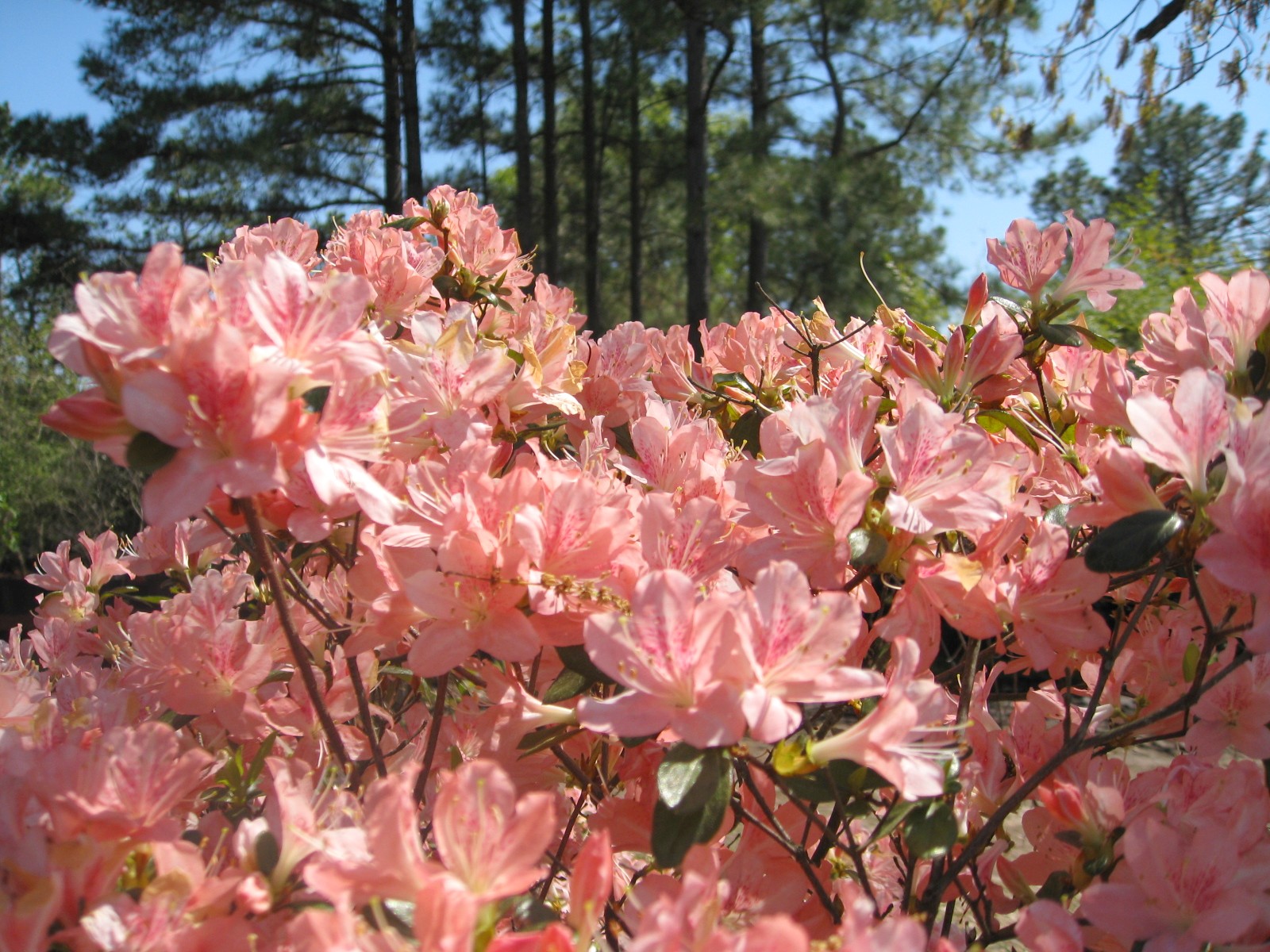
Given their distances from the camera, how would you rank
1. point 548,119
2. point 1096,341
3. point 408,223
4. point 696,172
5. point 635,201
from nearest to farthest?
point 1096,341
point 408,223
point 696,172
point 548,119
point 635,201

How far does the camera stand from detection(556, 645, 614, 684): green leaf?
941mm

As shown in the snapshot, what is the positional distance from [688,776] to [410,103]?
10293 mm

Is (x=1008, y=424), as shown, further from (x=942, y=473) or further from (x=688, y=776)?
(x=688, y=776)

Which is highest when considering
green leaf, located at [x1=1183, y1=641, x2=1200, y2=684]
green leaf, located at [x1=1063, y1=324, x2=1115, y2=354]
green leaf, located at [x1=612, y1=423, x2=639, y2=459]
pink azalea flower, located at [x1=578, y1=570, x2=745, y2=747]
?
green leaf, located at [x1=1063, y1=324, x2=1115, y2=354]

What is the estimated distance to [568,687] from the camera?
0.99m

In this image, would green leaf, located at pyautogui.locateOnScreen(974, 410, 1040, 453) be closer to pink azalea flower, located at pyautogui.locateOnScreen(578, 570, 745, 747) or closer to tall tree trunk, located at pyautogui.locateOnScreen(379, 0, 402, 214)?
pink azalea flower, located at pyautogui.locateOnScreen(578, 570, 745, 747)

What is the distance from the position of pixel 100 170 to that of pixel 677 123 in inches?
343

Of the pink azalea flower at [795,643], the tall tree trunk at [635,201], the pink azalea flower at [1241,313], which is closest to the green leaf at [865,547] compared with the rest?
the pink azalea flower at [795,643]

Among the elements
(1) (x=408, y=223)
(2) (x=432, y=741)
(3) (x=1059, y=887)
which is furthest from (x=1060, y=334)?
(1) (x=408, y=223)

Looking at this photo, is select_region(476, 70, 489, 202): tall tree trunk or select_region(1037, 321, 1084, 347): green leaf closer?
select_region(1037, 321, 1084, 347): green leaf

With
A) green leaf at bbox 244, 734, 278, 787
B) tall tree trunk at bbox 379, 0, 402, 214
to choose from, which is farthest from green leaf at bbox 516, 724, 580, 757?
tall tree trunk at bbox 379, 0, 402, 214

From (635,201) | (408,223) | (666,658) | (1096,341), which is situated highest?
(635,201)

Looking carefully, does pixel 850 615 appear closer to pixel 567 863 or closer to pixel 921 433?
pixel 921 433

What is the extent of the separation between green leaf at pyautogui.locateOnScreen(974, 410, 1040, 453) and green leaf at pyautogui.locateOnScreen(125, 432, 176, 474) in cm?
106
